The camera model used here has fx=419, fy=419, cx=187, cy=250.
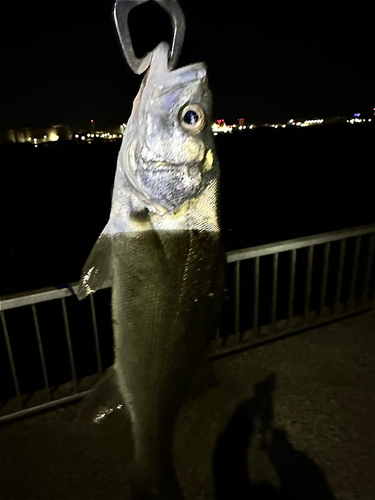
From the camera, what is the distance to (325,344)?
4.96 metres

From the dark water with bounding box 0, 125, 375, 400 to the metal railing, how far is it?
0.06 meters

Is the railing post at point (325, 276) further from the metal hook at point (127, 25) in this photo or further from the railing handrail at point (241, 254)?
the metal hook at point (127, 25)

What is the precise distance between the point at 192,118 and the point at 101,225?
22.9m

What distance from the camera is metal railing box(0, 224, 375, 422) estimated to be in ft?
13.4

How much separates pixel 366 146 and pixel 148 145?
59894 mm

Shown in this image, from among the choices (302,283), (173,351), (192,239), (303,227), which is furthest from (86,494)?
(303,227)

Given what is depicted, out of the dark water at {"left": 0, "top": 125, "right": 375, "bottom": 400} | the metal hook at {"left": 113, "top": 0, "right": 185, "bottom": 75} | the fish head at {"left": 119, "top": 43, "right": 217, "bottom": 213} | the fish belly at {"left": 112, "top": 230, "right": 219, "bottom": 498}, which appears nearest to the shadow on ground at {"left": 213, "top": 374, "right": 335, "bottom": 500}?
the fish belly at {"left": 112, "top": 230, "right": 219, "bottom": 498}

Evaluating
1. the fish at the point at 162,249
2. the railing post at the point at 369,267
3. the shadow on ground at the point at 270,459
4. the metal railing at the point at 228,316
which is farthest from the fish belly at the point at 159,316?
the railing post at the point at 369,267

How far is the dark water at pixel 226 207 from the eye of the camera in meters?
18.8

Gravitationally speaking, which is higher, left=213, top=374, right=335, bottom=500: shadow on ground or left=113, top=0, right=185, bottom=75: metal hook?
left=113, top=0, right=185, bottom=75: metal hook

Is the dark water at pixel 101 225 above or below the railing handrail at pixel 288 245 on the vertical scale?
below

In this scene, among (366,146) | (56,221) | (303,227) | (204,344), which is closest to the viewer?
(204,344)

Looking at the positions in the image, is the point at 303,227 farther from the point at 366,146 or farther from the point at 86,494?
the point at 366,146

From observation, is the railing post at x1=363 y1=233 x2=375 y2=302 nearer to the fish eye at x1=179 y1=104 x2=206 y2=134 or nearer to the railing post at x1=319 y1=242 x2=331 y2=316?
the railing post at x1=319 y1=242 x2=331 y2=316
